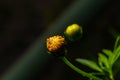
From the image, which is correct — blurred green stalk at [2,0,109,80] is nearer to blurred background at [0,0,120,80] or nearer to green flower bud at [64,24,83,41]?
blurred background at [0,0,120,80]

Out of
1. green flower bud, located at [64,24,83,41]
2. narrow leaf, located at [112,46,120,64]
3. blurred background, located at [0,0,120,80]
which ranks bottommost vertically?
narrow leaf, located at [112,46,120,64]

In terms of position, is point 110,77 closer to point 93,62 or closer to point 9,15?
point 93,62

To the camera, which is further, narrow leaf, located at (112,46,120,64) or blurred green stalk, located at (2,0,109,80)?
blurred green stalk, located at (2,0,109,80)

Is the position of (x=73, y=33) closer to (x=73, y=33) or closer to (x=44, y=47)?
(x=73, y=33)

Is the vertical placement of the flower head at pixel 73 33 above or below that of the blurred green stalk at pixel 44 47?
below

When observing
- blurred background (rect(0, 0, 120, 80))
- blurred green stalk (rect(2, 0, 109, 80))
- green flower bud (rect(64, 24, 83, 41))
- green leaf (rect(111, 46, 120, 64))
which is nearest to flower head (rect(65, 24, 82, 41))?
green flower bud (rect(64, 24, 83, 41))

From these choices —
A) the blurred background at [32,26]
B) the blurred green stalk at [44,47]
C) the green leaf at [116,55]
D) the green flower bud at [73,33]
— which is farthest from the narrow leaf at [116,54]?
the blurred background at [32,26]

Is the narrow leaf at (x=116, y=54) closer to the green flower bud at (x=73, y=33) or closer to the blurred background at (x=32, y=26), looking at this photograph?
the green flower bud at (x=73, y=33)

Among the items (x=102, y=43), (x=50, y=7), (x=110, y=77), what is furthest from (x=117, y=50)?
(x=50, y=7)
